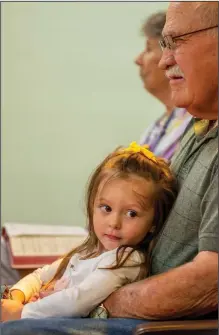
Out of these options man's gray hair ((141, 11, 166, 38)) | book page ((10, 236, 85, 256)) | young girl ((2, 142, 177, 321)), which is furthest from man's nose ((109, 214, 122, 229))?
man's gray hair ((141, 11, 166, 38))

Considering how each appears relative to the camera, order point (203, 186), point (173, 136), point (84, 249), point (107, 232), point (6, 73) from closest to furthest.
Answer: point (203, 186), point (107, 232), point (84, 249), point (173, 136), point (6, 73)

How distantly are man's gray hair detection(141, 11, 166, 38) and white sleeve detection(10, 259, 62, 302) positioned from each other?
128cm

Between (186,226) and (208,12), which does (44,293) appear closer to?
(186,226)

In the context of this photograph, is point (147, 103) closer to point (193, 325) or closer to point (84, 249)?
point (84, 249)

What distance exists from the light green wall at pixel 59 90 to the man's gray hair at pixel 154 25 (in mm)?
1141

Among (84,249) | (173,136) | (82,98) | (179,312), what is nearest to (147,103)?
(82,98)

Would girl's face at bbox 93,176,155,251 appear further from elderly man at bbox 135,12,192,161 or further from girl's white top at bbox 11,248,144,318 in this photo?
elderly man at bbox 135,12,192,161

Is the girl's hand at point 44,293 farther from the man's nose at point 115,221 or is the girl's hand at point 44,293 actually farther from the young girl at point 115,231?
the man's nose at point 115,221

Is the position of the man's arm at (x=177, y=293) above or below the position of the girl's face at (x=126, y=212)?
below

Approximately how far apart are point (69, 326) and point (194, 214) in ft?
1.25

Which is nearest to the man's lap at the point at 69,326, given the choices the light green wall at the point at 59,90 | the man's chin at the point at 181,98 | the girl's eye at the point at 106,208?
the girl's eye at the point at 106,208

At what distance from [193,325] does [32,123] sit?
2.83 m

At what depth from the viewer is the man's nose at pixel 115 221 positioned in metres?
1.62

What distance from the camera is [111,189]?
1650 mm
